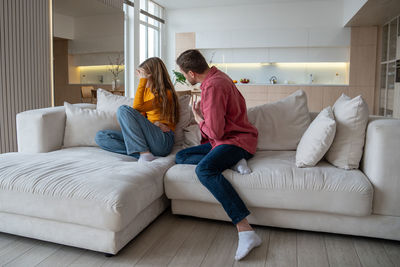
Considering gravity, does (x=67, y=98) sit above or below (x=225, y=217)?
above

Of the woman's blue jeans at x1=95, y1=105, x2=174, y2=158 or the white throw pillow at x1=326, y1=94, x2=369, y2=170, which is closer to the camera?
the white throw pillow at x1=326, y1=94, x2=369, y2=170

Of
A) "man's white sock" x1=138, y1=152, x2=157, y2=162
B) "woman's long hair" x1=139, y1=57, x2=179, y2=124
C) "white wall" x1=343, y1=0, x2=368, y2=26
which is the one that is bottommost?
"man's white sock" x1=138, y1=152, x2=157, y2=162

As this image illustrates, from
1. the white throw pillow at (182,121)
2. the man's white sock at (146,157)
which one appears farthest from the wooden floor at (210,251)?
the white throw pillow at (182,121)

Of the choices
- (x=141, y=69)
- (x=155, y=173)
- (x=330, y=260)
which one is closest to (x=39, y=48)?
(x=141, y=69)

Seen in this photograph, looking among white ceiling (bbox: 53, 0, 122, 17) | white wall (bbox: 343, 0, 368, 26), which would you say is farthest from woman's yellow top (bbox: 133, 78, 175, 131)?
white wall (bbox: 343, 0, 368, 26)

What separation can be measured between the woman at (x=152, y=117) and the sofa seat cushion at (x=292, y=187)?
470 mm

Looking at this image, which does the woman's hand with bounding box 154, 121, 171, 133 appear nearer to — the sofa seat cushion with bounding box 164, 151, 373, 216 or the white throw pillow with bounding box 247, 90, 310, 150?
the sofa seat cushion with bounding box 164, 151, 373, 216

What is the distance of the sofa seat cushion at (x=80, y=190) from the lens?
180 centimetres

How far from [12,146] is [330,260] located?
12.2ft

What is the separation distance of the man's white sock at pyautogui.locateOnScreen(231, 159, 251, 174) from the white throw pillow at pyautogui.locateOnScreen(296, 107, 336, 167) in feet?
1.10

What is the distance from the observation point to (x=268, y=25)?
8.52 meters

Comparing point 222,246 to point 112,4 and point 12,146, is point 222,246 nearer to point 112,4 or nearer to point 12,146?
point 12,146

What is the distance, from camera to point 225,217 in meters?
2.26

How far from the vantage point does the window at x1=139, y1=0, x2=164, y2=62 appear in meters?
8.37
